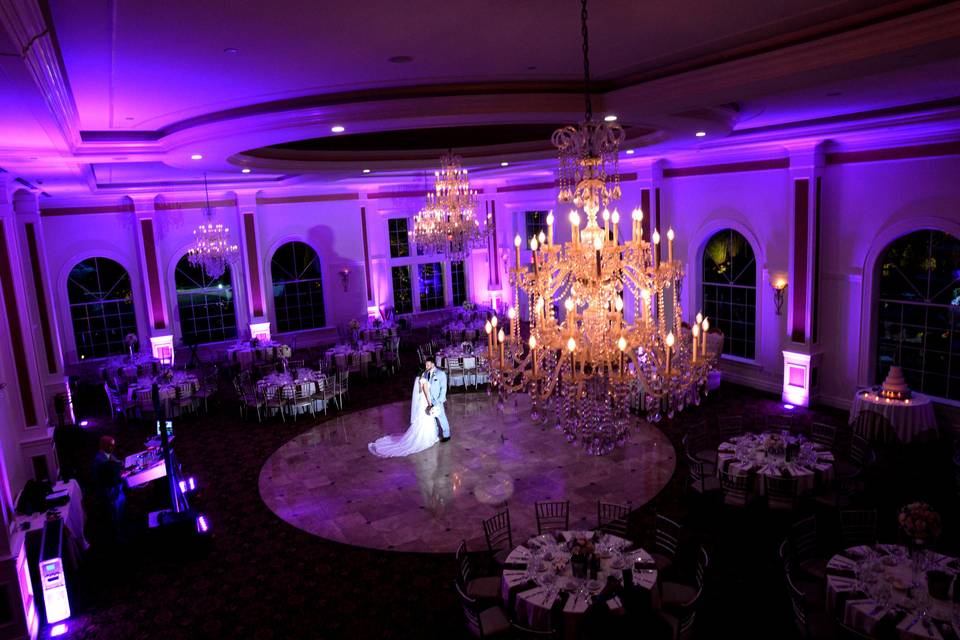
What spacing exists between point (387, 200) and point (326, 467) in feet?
37.0

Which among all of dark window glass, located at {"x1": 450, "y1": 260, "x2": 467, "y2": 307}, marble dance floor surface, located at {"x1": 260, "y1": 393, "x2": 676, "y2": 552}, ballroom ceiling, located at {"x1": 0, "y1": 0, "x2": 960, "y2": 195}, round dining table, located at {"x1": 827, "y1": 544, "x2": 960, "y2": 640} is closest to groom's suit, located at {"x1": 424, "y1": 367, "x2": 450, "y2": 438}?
marble dance floor surface, located at {"x1": 260, "y1": 393, "x2": 676, "y2": 552}

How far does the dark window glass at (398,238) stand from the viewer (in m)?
20.3

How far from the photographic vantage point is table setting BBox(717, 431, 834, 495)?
24.8ft

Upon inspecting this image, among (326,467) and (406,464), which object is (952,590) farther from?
(326,467)

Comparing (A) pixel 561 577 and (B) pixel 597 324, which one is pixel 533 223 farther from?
(B) pixel 597 324

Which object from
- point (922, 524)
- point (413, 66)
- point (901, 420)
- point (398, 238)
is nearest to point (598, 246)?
→ point (413, 66)

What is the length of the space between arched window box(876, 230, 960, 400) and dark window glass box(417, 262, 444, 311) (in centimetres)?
1327

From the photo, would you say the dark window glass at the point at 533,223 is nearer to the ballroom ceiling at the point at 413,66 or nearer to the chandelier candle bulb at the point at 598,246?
the ballroom ceiling at the point at 413,66

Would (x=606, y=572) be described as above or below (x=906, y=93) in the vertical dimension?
below

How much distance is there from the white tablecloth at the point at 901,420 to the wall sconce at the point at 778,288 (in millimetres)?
2854

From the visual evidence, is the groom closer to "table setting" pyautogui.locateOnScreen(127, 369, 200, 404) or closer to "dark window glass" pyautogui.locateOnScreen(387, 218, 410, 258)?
"table setting" pyautogui.locateOnScreen(127, 369, 200, 404)

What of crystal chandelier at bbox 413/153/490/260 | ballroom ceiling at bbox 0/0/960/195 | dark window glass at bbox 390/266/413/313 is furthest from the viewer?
dark window glass at bbox 390/266/413/313

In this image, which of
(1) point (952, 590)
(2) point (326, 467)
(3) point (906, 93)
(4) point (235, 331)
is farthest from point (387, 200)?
(1) point (952, 590)

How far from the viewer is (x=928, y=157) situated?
9.93 meters
